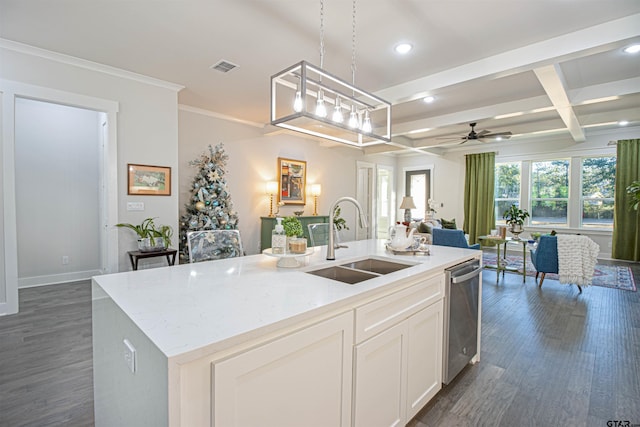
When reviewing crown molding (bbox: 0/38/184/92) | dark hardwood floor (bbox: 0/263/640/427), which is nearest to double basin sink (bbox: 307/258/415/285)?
dark hardwood floor (bbox: 0/263/640/427)

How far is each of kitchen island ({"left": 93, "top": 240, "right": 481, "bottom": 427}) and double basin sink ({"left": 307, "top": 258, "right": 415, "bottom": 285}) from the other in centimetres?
14

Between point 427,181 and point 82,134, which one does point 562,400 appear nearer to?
point 82,134

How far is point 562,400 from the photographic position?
1.95m

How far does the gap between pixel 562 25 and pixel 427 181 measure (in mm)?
6747

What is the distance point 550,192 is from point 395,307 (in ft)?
25.6

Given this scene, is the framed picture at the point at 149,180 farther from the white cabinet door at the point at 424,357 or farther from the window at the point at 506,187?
the window at the point at 506,187

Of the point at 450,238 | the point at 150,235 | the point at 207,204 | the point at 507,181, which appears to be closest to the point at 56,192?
the point at 150,235

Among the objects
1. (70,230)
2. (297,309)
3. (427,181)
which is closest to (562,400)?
(297,309)

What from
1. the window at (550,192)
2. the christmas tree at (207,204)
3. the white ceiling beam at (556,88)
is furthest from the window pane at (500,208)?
the christmas tree at (207,204)

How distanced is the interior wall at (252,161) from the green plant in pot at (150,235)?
1088mm

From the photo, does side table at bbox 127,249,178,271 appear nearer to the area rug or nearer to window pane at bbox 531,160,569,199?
the area rug

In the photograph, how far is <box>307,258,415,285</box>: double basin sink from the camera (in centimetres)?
190

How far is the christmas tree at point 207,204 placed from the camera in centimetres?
440

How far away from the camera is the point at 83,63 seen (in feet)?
10.9
